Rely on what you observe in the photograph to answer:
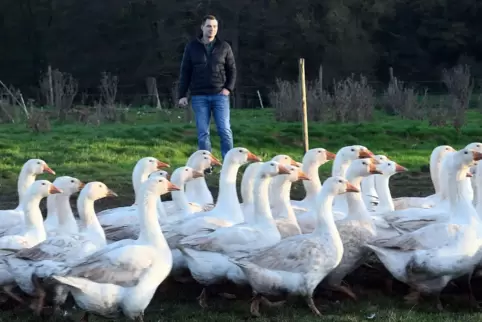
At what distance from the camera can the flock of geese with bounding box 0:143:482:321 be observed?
5.88 metres

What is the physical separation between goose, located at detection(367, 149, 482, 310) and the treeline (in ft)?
85.3

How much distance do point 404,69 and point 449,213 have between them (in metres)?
30.2

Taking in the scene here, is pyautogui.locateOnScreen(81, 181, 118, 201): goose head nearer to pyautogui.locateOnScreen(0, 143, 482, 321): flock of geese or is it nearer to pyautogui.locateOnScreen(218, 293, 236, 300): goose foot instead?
pyautogui.locateOnScreen(0, 143, 482, 321): flock of geese

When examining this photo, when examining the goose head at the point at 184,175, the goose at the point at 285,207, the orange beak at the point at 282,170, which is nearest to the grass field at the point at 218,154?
the goose at the point at 285,207

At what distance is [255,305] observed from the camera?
618 cm

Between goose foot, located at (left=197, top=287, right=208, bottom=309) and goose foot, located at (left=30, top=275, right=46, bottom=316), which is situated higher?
goose foot, located at (left=30, top=275, right=46, bottom=316)

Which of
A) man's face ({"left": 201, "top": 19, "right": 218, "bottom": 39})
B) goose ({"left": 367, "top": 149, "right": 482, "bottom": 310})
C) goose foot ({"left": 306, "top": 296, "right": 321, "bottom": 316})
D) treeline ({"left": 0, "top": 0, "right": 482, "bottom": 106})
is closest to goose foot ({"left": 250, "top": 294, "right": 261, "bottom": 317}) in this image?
goose foot ({"left": 306, "top": 296, "right": 321, "bottom": 316})

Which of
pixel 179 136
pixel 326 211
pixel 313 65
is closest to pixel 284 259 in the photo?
pixel 326 211

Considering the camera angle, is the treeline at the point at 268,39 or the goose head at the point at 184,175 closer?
the goose head at the point at 184,175

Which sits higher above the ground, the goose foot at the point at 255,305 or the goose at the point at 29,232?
the goose at the point at 29,232

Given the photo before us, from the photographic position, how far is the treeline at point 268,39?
34.1 meters

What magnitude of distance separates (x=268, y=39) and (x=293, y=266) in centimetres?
2900

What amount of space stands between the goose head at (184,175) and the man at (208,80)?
234 cm

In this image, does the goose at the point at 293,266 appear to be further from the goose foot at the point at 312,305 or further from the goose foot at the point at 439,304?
the goose foot at the point at 439,304
